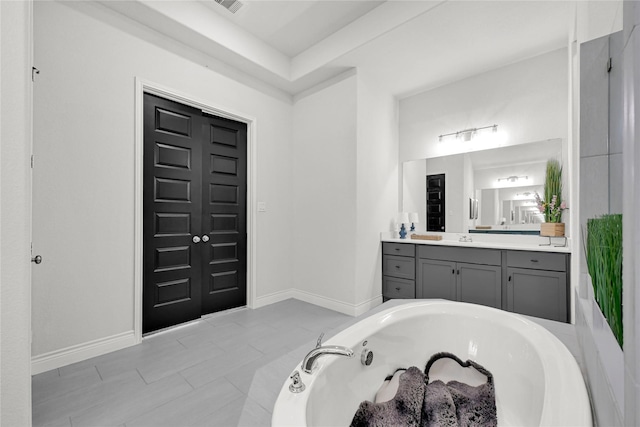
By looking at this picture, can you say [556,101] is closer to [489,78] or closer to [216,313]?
[489,78]

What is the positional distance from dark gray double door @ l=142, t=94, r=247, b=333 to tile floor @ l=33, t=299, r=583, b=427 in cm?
34

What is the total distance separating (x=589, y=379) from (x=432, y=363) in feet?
2.53

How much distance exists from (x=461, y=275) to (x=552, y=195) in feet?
3.71

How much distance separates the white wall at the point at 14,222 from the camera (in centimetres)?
110

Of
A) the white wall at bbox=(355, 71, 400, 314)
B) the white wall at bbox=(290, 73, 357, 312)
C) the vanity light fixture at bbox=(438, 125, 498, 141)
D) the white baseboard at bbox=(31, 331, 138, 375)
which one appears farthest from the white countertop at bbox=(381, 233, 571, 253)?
the white baseboard at bbox=(31, 331, 138, 375)

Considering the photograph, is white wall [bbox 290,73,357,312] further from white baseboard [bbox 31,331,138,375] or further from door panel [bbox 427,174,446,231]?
white baseboard [bbox 31,331,138,375]

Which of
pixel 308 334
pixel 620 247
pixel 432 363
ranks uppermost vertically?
pixel 620 247

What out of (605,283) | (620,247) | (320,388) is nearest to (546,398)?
(605,283)

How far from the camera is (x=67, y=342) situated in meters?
2.02

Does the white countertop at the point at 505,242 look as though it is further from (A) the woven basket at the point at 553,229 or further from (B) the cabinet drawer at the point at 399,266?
(B) the cabinet drawer at the point at 399,266

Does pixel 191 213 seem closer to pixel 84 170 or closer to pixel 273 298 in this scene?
pixel 84 170

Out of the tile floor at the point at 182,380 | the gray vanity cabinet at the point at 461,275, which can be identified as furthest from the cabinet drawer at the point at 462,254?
the tile floor at the point at 182,380

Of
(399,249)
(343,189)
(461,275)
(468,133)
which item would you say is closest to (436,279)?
(461,275)

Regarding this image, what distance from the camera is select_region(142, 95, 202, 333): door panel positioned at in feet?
8.23
